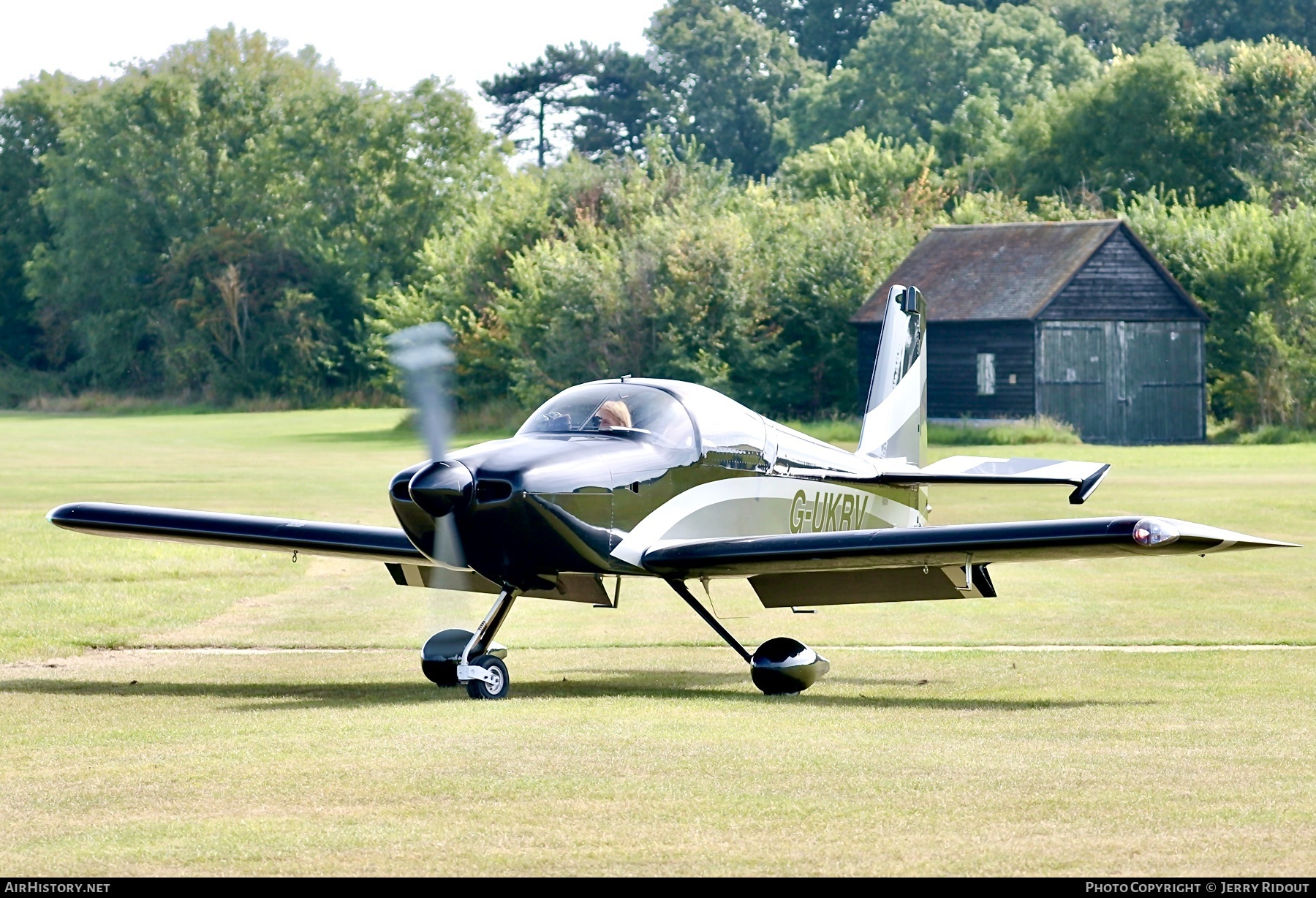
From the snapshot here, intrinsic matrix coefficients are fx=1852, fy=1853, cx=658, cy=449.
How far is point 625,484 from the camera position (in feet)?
42.0

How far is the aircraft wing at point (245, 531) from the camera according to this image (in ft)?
46.0

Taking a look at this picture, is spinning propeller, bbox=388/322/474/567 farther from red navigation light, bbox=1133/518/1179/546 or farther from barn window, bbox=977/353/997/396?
barn window, bbox=977/353/997/396

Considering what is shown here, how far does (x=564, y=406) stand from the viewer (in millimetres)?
13242

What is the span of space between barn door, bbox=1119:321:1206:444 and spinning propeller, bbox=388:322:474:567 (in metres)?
45.3

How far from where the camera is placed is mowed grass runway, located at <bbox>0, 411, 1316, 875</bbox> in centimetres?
723

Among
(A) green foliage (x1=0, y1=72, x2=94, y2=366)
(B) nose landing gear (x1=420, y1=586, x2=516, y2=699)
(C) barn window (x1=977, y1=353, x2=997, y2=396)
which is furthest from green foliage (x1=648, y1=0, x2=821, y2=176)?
(B) nose landing gear (x1=420, y1=586, x2=516, y2=699)

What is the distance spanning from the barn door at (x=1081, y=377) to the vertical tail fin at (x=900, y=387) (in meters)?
38.2

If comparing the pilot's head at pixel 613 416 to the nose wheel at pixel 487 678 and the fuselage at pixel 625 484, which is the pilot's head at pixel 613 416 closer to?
the fuselage at pixel 625 484

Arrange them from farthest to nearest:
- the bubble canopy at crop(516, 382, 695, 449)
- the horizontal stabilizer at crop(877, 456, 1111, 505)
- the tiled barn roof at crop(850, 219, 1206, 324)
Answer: the tiled barn roof at crop(850, 219, 1206, 324) → the horizontal stabilizer at crop(877, 456, 1111, 505) → the bubble canopy at crop(516, 382, 695, 449)

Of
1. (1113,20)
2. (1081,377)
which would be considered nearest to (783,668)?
(1081,377)

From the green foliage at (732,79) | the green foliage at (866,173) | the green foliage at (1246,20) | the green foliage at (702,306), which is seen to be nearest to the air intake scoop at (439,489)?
the green foliage at (702,306)

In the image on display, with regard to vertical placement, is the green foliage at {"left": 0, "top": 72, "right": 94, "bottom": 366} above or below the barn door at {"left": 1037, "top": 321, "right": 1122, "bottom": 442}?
above

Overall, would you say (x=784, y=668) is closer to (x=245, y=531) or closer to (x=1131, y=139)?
(x=245, y=531)

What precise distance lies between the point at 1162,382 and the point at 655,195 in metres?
21.5
